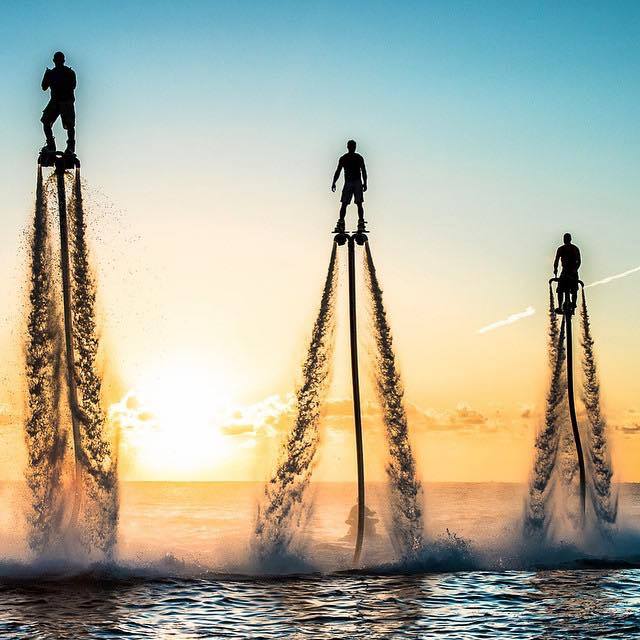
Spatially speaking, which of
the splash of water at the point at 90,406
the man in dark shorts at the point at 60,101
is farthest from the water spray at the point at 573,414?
the man in dark shorts at the point at 60,101

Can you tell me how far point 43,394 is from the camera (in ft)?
94.8

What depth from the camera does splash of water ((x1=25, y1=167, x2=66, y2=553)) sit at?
2817cm

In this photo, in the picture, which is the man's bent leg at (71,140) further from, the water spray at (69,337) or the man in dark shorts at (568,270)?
the man in dark shorts at (568,270)

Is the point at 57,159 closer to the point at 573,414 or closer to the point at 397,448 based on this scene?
the point at 397,448

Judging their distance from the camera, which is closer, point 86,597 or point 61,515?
point 86,597

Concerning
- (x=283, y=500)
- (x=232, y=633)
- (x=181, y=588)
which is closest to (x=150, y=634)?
(x=232, y=633)

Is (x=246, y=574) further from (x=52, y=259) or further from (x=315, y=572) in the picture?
(x=52, y=259)

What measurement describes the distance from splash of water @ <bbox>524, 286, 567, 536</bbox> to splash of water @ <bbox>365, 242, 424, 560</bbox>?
953 centimetres

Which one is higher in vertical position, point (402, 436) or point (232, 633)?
point (402, 436)

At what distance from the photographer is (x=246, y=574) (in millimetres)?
30078

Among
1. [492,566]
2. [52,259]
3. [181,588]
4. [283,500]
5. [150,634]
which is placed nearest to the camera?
[150,634]

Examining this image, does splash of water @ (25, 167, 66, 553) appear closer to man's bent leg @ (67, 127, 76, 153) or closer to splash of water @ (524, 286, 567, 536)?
man's bent leg @ (67, 127, 76, 153)

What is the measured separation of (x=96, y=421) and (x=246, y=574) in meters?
6.69

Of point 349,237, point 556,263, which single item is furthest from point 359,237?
point 556,263
